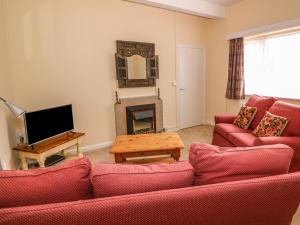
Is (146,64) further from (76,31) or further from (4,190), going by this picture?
(4,190)

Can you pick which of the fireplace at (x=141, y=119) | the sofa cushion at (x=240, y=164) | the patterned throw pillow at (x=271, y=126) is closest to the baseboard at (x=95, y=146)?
the fireplace at (x=141, y=119)

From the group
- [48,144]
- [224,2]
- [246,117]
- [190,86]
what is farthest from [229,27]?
[48,144]

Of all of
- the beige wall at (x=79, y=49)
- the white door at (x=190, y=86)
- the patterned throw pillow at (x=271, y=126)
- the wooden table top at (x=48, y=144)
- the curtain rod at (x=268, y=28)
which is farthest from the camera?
the white door at (x=190, y=86)

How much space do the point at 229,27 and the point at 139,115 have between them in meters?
2.82

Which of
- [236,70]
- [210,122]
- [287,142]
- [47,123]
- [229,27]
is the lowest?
[210,122]

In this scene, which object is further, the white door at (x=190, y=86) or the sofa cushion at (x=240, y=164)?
the white door at (x=190, y=86)

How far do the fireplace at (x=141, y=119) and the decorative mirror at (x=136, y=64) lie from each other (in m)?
0.48

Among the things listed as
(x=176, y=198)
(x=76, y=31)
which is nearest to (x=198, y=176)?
(x=176, y=198)

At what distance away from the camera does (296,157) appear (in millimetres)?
A: 2146

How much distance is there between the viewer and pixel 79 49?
3.38 meters

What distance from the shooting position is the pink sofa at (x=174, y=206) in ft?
2.39

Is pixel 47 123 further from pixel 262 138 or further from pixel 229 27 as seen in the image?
pixel 229 27

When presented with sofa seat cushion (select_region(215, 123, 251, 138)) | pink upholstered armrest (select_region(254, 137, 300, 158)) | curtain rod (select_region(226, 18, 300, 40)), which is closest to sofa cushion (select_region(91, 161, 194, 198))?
pink upholstered armrest (select_region(254, 137, 300, 158))

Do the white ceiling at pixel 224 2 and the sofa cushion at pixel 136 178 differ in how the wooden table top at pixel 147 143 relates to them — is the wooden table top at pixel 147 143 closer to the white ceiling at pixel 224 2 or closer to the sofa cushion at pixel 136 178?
the sofa cushion at pixel 136 178
